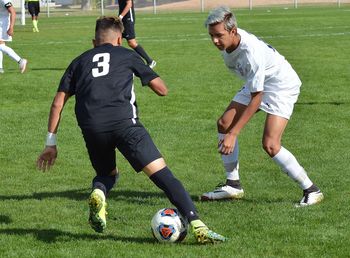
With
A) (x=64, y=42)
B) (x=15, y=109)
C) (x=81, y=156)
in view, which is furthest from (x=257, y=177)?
(x=64, y=42)

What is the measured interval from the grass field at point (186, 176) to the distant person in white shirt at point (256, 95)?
0.88ft

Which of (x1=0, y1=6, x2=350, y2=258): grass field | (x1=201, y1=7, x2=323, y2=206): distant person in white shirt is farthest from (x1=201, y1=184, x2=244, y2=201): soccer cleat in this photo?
(x1=0, y1=6, x2=350, y2=258): grass field

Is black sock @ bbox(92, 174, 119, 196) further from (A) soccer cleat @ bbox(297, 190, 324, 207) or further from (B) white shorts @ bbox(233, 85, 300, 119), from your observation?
(A) soccer cleat @ bbox(297, 190, 324, 207)

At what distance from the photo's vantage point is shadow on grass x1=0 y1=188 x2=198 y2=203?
26.4ft

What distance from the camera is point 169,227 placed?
6.29 m

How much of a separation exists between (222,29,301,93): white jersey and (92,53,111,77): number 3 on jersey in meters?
1.32

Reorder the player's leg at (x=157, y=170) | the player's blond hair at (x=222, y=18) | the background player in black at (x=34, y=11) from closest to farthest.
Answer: the player's leg at (x=157, y=170), the player's blond hair at (x=222, y=18), the background player in black at (x=34, y=11)

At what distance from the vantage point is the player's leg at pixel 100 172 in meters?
6.13

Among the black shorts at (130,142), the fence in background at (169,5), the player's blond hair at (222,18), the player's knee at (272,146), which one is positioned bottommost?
the fence in background at (169,5)

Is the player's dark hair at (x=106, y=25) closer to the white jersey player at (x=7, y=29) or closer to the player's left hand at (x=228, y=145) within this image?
the player's left hand at (x=228, y=145)

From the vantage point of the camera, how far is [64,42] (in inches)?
1137

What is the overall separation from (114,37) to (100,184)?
47.2 inches

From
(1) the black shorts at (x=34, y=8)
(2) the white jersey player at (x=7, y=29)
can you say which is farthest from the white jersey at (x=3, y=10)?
(1) the black shorts at (x=34, y=8)

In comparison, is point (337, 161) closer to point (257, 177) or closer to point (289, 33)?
point (257, 177)
